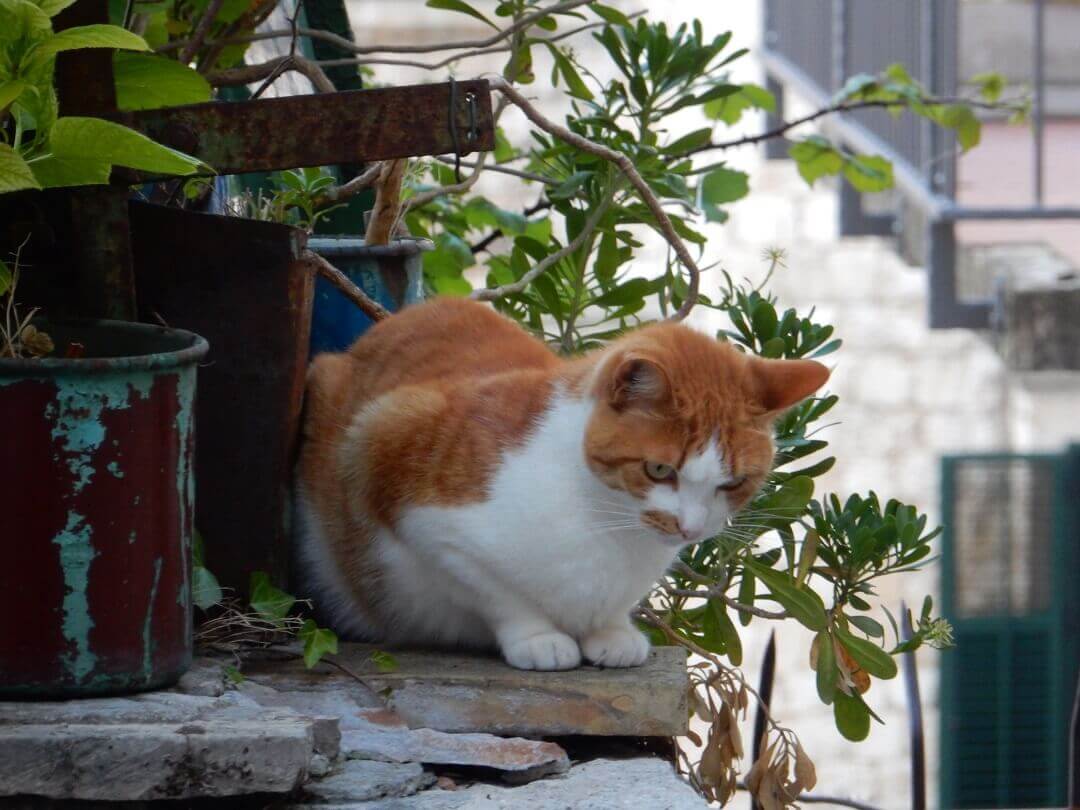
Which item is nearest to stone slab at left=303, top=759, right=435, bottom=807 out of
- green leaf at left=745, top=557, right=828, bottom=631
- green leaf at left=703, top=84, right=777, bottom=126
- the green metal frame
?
green leaf at left=745, top=557, right=828, bottom=631

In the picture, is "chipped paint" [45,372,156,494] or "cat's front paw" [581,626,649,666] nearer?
"chipped paint" [45,372,156,494]

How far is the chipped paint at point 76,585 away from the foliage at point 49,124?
324 mm

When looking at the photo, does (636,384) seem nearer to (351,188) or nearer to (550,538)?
(550,538)

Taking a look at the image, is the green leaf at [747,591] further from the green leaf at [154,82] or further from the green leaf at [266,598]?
the green leaf at [154,82]

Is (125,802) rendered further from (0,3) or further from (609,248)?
(609,248)

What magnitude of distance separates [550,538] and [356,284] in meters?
0.66

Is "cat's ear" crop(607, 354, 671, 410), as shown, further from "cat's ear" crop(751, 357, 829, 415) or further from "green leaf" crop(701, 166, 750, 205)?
"green leaf" crop(701, 166, 750, 205)

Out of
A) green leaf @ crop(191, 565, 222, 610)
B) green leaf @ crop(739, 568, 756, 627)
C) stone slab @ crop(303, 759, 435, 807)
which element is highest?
green leaf @ crop(191, 565, 222, 610)

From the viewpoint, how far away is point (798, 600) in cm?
186

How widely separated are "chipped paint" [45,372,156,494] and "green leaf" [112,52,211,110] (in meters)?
0.43

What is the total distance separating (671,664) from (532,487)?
0.30 m

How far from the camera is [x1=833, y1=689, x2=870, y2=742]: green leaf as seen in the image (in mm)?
1832

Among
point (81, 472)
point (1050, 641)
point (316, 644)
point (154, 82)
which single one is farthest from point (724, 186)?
point (1050, 641)

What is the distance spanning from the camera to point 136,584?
55.5 inches
